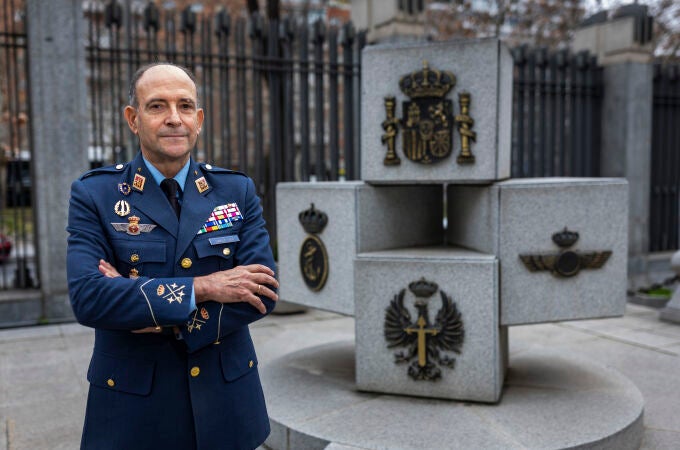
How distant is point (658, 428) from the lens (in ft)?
12.5

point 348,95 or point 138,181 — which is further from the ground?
point 348,95

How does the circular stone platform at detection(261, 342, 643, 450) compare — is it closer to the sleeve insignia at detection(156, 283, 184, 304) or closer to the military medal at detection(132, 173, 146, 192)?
the sleeve insignia at detection(156, 283, 184, 304)

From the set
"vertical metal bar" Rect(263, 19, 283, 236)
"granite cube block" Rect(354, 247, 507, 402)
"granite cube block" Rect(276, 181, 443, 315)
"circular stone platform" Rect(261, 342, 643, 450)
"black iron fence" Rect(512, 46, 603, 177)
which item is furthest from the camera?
A: "black iron fence" Rect(512, 46, 603, 177)

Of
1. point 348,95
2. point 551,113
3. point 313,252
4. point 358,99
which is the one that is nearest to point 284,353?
point 313,252

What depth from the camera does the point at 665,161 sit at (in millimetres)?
10375

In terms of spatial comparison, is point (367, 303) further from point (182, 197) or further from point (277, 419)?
point (182, 197)

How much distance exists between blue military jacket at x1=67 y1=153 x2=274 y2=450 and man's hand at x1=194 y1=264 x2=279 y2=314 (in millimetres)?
39

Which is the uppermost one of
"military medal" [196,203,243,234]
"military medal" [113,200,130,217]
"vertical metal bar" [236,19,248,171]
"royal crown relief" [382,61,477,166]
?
"vertical metal bar" [236,19,248,171]

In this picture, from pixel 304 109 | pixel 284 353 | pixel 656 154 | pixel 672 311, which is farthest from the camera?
pixel 656 154

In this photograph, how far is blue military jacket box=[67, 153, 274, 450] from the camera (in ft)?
6.49

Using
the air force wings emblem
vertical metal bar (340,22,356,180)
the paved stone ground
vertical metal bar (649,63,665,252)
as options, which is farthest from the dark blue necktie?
vertical metal bar (649,63,665,252)

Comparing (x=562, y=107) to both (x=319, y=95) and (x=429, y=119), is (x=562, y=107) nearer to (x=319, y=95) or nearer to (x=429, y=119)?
(x=319, y=95)

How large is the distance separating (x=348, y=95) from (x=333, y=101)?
0.85 ft

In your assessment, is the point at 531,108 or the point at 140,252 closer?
the point at 140,252
